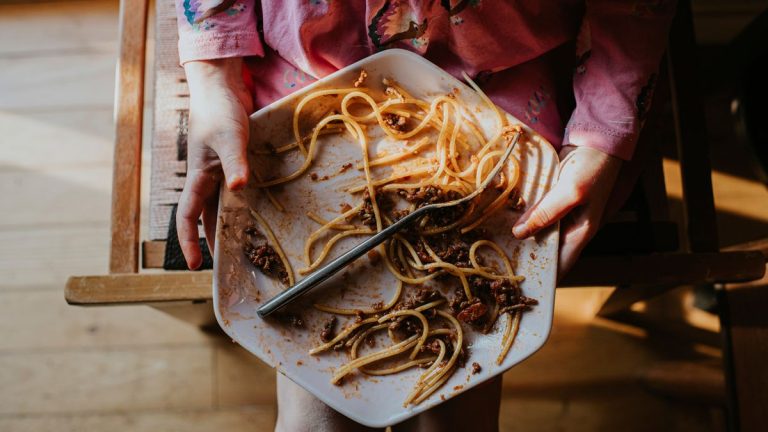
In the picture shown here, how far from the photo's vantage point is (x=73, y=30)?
1411 mm

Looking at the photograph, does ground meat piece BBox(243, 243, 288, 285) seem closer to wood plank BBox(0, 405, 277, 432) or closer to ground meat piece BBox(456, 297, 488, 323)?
ground meat piece BBox(456, 297, 488, 323)

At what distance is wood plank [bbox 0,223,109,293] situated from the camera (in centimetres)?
129

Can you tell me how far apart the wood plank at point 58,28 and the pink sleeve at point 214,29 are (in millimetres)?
755

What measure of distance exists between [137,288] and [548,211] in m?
0.51

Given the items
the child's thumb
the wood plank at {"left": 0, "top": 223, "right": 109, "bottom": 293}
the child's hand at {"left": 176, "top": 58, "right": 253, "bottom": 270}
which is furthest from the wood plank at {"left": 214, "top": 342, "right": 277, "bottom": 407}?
the child's thumb

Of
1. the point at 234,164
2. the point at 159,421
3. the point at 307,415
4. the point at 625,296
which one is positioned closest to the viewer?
the point at 234,164

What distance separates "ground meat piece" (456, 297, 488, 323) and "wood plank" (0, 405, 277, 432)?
2.11 feet

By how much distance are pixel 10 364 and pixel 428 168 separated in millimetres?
991

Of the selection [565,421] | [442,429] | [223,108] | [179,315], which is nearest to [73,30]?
[179,315]

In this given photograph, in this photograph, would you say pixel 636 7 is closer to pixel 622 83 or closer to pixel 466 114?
pixel 622 83

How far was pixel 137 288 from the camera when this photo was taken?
81cm

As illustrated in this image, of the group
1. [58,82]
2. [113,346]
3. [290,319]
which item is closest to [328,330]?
[290,319]

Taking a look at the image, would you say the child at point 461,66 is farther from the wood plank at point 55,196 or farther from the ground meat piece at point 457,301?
the wood plank at point 55,196

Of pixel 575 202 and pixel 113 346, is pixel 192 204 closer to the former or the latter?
pixel 575 202
